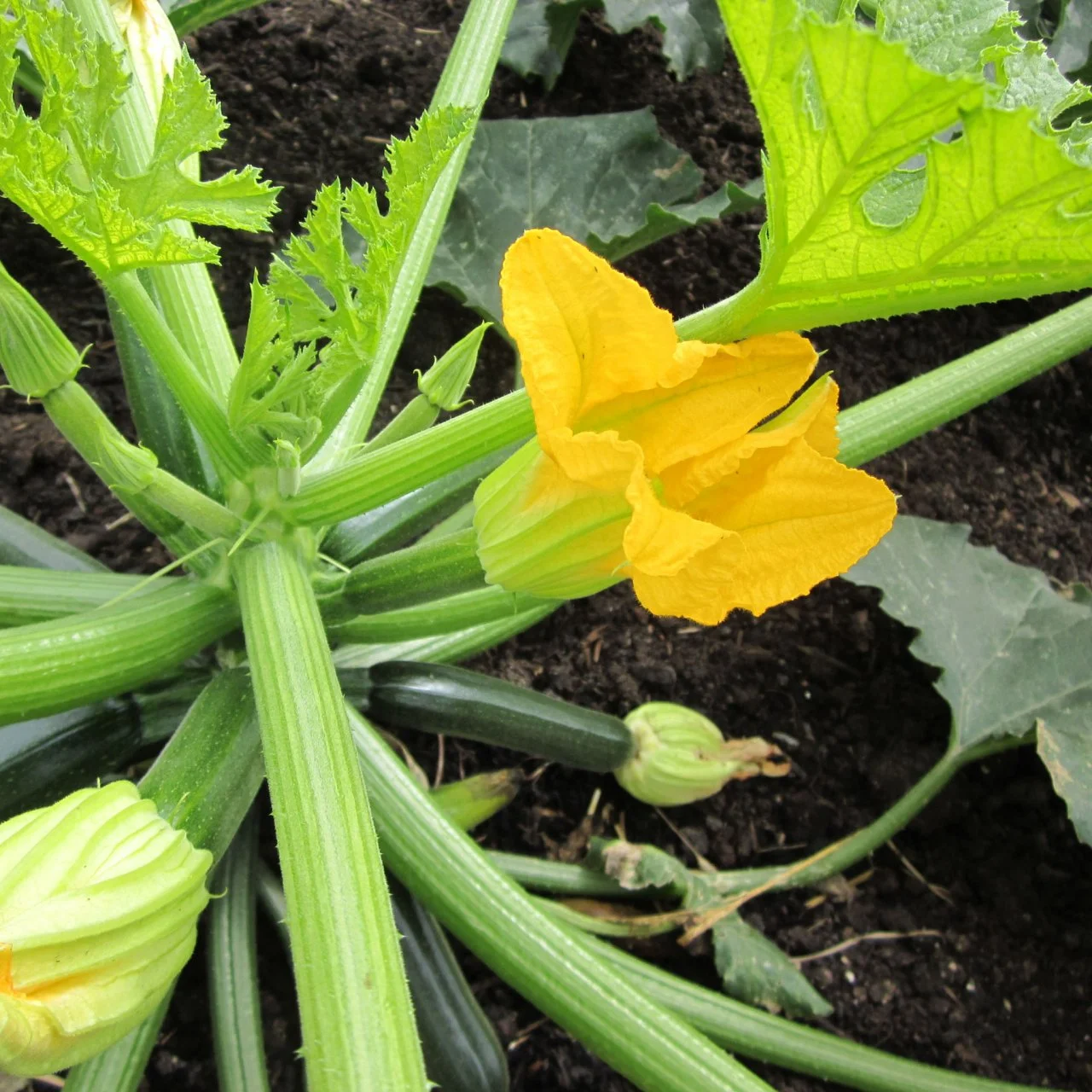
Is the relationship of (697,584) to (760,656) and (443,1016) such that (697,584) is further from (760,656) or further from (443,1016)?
(760,656)

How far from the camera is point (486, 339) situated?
1903 millimetres

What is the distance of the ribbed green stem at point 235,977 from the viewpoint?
45.7 inches

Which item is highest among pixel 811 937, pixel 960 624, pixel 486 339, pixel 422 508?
pixel 422 508

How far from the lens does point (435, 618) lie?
1145mm

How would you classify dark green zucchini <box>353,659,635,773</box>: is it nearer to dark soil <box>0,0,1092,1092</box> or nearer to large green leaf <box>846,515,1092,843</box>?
dark soil <box>0,0,1092,1092</box>

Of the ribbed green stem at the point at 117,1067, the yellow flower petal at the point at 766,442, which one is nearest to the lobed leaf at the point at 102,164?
the yellow flower petal at the point at 766,442

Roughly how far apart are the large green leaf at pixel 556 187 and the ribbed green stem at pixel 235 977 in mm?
906

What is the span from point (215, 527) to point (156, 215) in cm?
29

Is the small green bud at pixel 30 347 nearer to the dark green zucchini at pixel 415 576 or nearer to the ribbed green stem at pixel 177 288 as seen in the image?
the ribbed green stem at pixel 177 288

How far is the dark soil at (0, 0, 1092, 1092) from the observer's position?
4.95ft

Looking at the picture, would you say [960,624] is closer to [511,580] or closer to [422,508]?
[422,508]

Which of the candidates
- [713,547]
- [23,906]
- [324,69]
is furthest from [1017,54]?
[324,69]

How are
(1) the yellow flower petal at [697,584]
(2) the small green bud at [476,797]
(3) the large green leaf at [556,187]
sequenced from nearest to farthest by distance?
(1) the yellow flower petal at [697,584] < (2) the small green bud at [476,797] < (3) the large green leaf at [556,187]

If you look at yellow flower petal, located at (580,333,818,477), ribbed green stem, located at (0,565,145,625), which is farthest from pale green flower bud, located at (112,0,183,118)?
yellow flower petal, located at (580,333,818,477)
